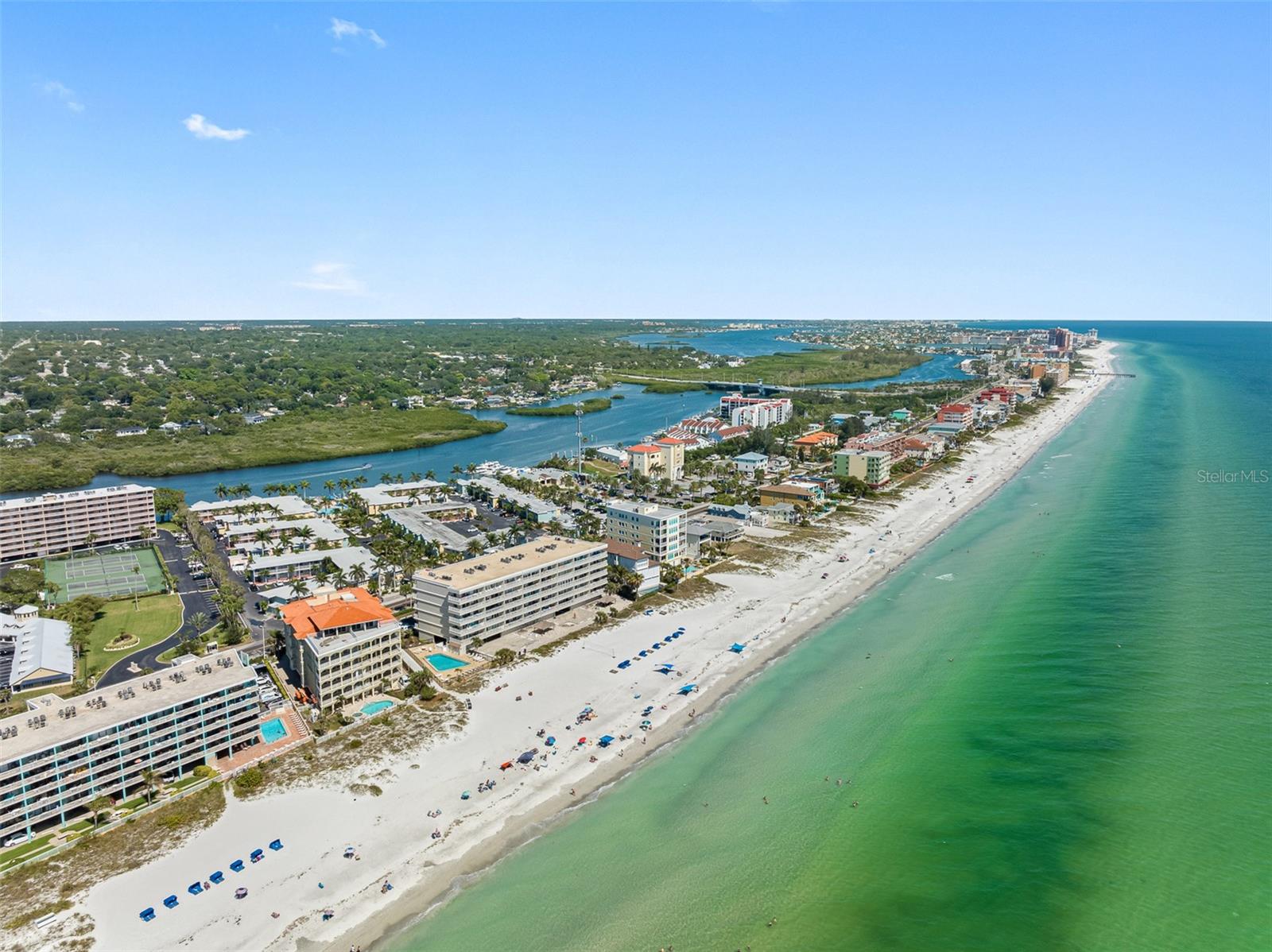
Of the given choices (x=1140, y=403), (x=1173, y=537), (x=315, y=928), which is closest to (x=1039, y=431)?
(x=1140, y=403)

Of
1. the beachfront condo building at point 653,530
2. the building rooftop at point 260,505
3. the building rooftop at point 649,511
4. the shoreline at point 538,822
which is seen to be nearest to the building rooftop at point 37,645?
the building rooftop at point 260,505

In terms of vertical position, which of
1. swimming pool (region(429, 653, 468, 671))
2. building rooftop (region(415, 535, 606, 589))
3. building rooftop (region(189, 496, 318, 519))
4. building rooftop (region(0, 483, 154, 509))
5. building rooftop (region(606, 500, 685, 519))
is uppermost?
building rooftop (region(606, 500, 685, 519))

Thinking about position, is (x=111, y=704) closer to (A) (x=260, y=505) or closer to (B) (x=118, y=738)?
(B) (x=118, y=738)

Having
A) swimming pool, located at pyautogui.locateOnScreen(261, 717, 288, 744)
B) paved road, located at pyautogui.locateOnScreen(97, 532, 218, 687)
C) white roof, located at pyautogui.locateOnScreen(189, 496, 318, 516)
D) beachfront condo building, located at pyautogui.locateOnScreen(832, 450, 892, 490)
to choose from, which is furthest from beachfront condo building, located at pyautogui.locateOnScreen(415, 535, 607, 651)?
beachfront condo building, located at pyautogui.locateOnScreen(832, 450, 892, 490)

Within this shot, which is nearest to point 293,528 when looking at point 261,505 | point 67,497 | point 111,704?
point 261,505

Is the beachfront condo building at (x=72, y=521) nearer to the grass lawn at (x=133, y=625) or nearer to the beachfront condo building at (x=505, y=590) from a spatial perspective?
the grass lawn at (x=133, y=625)

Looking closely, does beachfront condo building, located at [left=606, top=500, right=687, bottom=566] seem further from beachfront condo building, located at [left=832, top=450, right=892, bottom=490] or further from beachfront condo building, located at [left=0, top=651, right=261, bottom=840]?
beachfront condo building, located at [left=0, top=651, right=261, bottom=840]

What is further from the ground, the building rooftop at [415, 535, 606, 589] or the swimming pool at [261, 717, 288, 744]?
the building rooftop at [415, 535, 606, 589]
